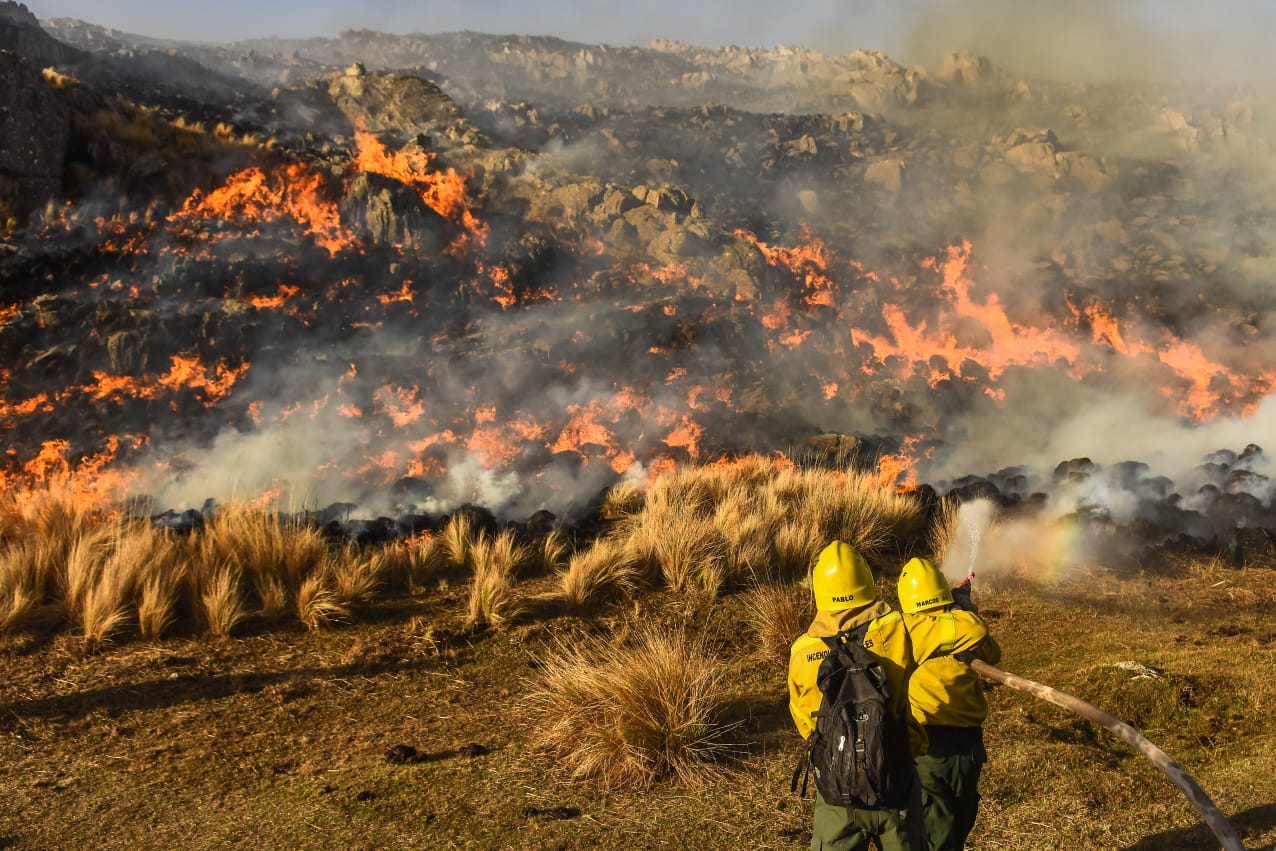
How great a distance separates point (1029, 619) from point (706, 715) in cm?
426

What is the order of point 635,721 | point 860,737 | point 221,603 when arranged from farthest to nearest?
point 221,603 < point 635,721 < point 860,737

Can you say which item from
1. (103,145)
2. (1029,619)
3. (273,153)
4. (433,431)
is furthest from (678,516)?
(103,145)

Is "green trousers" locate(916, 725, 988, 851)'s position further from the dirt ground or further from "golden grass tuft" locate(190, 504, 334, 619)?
"golden grass tuft" locate(190, 504, 334, 619)

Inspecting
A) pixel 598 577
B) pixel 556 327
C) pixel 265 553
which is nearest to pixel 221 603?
pixel 265 553

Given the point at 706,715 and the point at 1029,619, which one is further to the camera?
the point at 1029,619

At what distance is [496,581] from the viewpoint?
759cm

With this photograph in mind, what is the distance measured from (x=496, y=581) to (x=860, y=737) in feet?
17.4

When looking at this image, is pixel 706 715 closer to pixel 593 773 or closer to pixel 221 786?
pixel 593 773

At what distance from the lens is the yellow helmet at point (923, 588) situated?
332cm

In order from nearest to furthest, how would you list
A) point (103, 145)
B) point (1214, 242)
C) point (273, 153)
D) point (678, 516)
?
1. point (678, 516)
2. point (103, 145)
3. point (273, 153)
4. point (1214, 242)

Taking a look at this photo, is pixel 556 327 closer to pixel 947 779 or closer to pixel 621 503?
pixel 621 503

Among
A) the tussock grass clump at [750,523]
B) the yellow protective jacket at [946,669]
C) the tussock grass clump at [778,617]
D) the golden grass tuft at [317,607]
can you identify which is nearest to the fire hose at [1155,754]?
the yellow protective jacket at [946,669]

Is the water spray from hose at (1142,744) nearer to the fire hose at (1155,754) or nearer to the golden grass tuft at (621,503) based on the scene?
the fire hose at (1155,754)

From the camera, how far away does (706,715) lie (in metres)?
5.18
